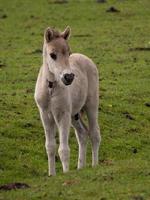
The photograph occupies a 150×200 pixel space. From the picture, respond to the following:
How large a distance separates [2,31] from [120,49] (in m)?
7.21

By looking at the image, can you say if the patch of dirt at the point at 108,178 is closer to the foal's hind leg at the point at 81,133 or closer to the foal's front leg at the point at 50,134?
the foal's front leg at the point at 50,134

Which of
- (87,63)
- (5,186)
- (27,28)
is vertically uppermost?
(87,63)

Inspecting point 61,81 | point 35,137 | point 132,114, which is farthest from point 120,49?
point 61,81

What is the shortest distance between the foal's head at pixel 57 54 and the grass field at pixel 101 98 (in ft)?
5.27

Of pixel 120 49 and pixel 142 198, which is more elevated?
pixel 142 198

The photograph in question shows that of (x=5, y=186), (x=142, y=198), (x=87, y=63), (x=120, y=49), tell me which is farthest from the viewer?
(x=120, y=49)

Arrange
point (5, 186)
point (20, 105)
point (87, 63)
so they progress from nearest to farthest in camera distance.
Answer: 1. point (5, 186)
2. point (87, 63)
3. point (20, 105)

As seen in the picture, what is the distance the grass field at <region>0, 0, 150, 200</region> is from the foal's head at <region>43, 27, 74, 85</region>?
5.27 feet

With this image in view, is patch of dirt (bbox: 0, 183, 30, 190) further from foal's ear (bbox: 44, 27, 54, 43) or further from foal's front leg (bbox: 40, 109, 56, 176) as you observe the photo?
foal's ear (bbox: 44, 27, 54, 43)

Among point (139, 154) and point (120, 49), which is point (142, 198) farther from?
point (120, 49)

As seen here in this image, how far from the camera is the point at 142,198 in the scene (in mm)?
9969

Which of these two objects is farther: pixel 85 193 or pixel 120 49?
pixel 120 49

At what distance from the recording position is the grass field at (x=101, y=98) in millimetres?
11000

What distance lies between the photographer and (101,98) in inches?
752
